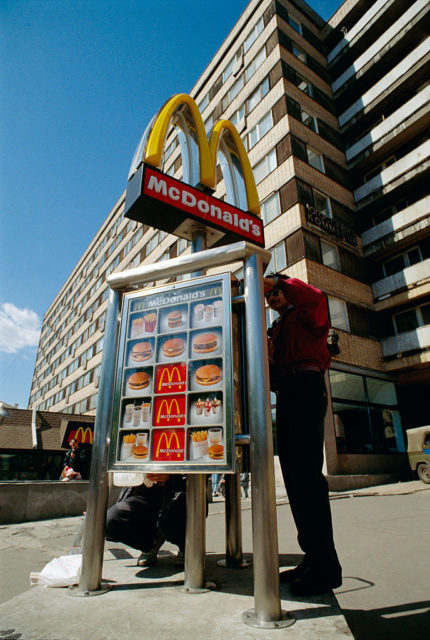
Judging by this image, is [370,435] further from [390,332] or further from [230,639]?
[230,639]

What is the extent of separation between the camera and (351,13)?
21562 mm

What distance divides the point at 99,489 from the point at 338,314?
→ 14.8 m

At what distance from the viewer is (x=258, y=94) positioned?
19719mm

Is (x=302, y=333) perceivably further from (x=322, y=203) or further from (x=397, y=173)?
(x=397, y=173)

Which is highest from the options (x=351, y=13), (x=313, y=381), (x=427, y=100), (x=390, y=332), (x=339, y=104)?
(x=351, y=13)

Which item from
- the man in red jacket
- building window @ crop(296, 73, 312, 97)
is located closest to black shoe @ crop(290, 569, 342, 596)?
the man in red jacket

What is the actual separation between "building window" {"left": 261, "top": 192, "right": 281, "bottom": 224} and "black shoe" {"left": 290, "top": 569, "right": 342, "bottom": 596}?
53.0 feet

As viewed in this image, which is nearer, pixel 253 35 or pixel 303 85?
pixel 303 85

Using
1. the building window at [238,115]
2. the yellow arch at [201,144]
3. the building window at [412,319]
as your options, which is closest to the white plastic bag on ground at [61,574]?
the yellow arch at [201,144]

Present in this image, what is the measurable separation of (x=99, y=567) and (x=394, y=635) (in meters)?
1.56

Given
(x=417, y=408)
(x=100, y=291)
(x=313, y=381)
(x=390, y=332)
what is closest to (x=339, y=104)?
(x=390, y=332)

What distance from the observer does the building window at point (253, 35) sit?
2067cm

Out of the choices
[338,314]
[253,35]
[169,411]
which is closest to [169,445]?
[169,411]

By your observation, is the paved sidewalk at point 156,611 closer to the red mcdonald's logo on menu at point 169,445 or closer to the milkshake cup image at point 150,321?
the red mcdonald's logo on menu at point 169,445
